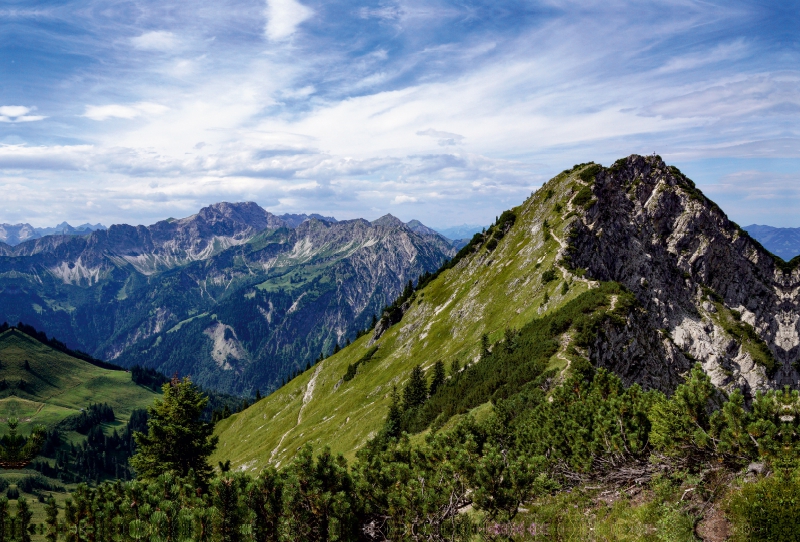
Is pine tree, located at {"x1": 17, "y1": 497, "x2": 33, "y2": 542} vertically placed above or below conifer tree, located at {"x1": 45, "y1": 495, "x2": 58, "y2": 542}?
above

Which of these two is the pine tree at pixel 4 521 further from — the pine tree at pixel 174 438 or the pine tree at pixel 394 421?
the pine tree at pixel 394 421

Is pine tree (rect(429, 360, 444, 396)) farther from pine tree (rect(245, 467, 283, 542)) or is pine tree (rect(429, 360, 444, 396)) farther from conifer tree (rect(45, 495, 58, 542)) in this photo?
conifer tree (rect(45, 495, 58, 542))

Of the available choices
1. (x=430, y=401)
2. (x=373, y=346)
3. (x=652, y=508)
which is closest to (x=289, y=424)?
(x=373, y=346)

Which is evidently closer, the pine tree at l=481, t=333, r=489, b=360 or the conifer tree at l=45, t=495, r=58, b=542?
the conifer tree at l=45, t=495, r=58, b=542

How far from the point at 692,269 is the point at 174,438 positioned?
14554 cm

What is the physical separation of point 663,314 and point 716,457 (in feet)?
359

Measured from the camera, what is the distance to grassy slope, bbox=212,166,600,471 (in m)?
97.6

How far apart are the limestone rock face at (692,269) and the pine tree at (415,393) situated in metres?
45.2

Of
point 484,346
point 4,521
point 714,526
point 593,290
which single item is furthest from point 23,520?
point 484,346

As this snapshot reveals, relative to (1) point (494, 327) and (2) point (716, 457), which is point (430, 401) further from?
(2) point (716, 457)

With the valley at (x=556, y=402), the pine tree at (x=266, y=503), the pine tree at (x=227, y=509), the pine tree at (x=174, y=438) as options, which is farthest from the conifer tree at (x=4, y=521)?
the pine tree at (x=174, y=438)

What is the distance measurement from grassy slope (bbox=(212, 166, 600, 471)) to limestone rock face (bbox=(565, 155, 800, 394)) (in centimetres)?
1195

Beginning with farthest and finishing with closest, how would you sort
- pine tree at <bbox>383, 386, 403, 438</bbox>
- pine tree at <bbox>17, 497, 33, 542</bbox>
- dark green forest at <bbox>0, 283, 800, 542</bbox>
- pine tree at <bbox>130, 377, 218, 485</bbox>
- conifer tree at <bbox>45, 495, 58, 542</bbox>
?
pine tree at <bbox>383, 386, 403, 438</bbox>
pine tree at <bbox>130, 377, 218, 485</bbox>
conifer tree at <bbox>45, 495, 58, 542</bbox>
pine tree at <bbox>17, 497, 33, 542</bbox>
dark green forest at <bbox>0, 283, 800, 542</bbox>

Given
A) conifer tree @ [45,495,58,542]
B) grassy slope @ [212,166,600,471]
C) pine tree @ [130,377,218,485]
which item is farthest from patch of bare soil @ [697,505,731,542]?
grassy slope @ [212,166,600,471]
